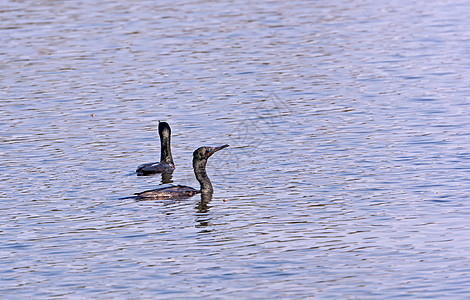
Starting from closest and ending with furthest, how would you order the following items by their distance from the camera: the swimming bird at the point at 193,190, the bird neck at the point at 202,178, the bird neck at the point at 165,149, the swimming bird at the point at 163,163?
1. the swimming bird at the point at 193,190
2. the bird neck at the point at 202,178
3. the swimming bird at the point at 163,163
4. the bird neck at the point at 165,149

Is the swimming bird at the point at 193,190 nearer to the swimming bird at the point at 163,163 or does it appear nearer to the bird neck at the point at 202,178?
the bird neck at the point at 202,178

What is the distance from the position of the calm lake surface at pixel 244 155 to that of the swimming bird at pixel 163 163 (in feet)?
0.90

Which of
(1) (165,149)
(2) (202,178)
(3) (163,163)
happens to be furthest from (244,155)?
(2) (202,178)

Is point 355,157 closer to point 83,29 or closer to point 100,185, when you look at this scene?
point 100,185

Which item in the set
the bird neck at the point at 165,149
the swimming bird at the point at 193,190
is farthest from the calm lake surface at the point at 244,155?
the bird neck at the point at 165,149

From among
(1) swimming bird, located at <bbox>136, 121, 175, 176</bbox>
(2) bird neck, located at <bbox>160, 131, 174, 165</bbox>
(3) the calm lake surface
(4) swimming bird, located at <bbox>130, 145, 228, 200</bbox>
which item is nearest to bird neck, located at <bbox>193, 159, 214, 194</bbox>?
(4) swimming bird, located at <bbox>130, 145, 228, 200</bbox>

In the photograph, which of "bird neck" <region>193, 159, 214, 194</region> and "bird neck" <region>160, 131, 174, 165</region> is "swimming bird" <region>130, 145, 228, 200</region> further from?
"bird neck" <region>160, 131, 174, 165</region>

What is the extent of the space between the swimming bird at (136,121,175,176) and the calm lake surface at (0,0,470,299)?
0.27 metres

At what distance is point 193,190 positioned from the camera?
57.6 ft

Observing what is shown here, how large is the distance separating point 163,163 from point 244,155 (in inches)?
79.4

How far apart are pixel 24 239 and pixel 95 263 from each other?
184 cm

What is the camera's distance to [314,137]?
21359 mm

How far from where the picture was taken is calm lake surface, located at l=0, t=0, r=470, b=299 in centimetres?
1308

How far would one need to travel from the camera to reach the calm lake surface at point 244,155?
42.9ft
